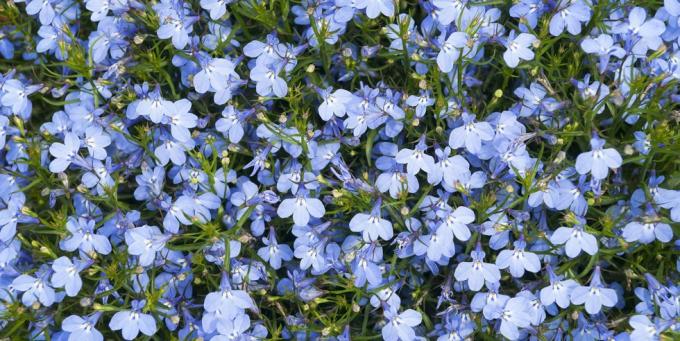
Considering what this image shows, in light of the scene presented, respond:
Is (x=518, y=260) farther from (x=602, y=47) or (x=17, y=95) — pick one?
(x=17, y=95)

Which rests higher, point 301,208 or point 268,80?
Result: point 268,80

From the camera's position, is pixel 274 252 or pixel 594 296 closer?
pixel 594 296

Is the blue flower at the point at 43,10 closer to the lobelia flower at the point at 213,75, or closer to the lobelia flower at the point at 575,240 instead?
the lobelia flower at the point at 213,75

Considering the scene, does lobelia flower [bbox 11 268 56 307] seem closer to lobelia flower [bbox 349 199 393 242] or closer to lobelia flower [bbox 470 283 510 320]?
lobelia flower [bbox 349 199 393 242]

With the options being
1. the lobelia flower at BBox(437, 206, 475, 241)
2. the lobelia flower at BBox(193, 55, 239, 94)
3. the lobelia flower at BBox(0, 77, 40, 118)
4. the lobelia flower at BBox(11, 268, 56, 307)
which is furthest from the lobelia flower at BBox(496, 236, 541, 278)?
the lobelia flower at BBox(0, 77, 40, 118)

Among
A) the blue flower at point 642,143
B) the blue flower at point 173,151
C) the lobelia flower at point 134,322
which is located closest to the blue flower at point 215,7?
the blue flower at point 173,151

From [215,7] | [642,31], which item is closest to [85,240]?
[215,7]

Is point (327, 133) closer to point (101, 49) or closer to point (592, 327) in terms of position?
point (101, 49)
